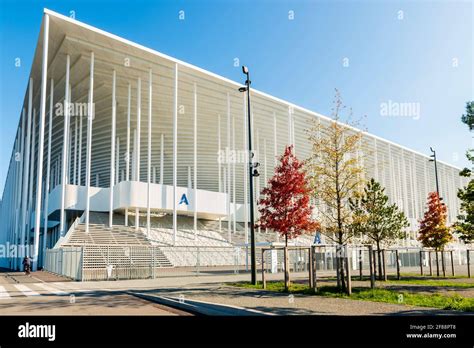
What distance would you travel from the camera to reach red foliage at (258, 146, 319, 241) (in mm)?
16203

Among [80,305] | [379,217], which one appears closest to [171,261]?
[379,217]

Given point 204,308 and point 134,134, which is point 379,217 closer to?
point 204,308

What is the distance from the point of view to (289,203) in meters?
16.4

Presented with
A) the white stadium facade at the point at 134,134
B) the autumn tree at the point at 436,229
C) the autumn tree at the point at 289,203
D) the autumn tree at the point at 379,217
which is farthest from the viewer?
the white stadium facade at the point at 134,134

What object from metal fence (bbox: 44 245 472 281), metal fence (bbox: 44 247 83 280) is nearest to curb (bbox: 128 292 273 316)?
metal fence (bbox: 44 245 472 281)

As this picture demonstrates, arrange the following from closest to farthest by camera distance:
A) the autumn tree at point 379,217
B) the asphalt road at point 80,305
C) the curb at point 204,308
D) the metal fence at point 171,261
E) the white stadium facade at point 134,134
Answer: the curb at point 204,308, the asphalt road at point 80,305, the autumn tree at point 379,217, the metal fence at point 171,261, the white stadium facade at point 134,134

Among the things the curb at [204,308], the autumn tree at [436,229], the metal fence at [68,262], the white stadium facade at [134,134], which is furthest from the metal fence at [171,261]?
the curb at [204,308]

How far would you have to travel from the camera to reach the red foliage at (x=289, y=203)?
1620 cm

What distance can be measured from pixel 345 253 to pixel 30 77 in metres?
38.8

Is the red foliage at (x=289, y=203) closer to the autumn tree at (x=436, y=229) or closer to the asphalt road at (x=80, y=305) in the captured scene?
the asphalt road at (x=80, y=305)

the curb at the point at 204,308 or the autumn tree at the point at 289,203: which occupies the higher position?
the autumn tree at the point at 289,203

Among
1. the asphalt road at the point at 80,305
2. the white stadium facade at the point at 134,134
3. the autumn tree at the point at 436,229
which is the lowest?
the asphalt road at the point at 80,305

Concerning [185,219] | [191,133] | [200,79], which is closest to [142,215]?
[185,219]
